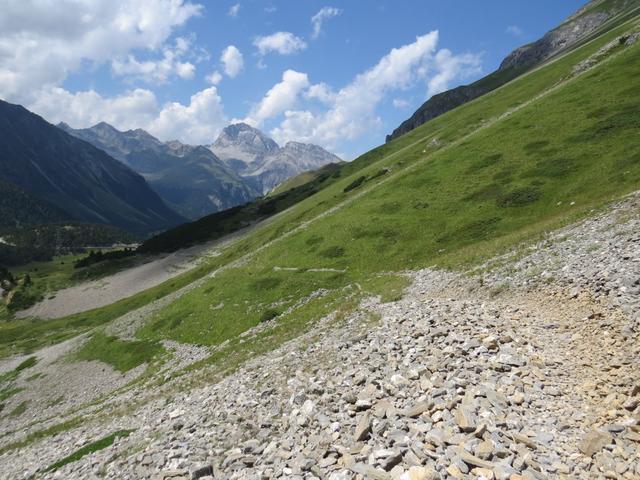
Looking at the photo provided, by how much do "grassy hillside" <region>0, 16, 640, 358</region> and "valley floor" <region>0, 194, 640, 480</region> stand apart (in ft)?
32.7

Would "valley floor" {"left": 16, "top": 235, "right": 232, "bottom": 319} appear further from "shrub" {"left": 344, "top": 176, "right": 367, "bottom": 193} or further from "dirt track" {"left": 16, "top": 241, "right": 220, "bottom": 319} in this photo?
"shrub" {"left": 344, "top": 176, "right": 367, "bottom": 193}

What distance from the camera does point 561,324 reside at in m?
18.3

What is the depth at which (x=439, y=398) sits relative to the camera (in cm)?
1364

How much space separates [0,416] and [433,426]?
59270 millimetres

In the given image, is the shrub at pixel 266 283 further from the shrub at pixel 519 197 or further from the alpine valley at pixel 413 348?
the shrub at pixel 519 197

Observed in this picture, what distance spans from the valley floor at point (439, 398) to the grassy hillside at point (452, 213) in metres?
9.98

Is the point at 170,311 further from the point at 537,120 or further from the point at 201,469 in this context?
the point at 537,120

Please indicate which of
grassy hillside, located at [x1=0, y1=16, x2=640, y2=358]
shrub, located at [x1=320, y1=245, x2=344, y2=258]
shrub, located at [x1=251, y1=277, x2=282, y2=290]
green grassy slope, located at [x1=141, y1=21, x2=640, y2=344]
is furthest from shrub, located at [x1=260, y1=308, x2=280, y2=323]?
shrub, located at [x1=320, y1=245, x2=344, y2=258]

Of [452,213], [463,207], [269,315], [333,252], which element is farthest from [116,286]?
[463,207]

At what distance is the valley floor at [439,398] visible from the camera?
11.2 m

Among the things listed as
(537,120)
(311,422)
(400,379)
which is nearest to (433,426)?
(400,379)

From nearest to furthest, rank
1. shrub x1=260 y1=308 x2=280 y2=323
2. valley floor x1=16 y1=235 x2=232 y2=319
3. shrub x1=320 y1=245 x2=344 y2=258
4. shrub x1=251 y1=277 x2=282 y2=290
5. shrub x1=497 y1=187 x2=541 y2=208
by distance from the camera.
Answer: shrub x1=260 y1=308 x2=280 y2=323
shrub x1=497 y1=187 x2=541 y2=208
shrub x1=251 y1=277 x2=282 y2=290
shrub x1=320 y1=245 x2=344 y2=258
valley floor x1=16 y1=235 x2=232 y2=319

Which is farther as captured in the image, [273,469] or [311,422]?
[311,422]

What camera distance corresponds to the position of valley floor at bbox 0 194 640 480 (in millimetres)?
11180
